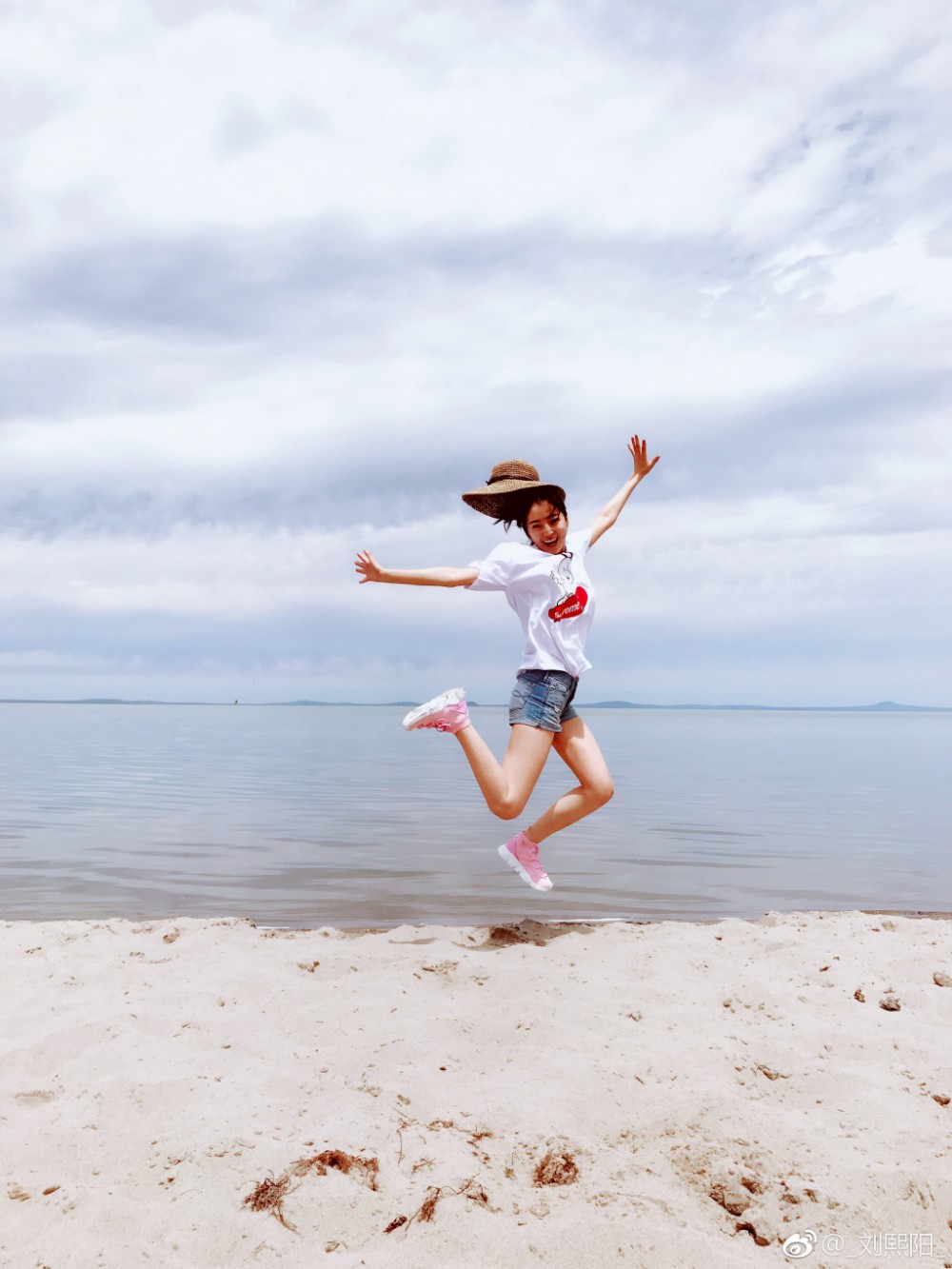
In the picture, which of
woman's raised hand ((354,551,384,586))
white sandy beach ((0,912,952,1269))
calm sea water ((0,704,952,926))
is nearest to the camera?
white sandy beach ((0,912,952,1269))

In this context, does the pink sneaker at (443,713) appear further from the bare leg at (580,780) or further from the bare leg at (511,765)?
the bare leg at (580,780)

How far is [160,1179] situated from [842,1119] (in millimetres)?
2163

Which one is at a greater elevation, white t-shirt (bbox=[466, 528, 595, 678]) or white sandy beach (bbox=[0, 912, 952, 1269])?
white t-shirt (bbox=[466, 528, 595, 678])

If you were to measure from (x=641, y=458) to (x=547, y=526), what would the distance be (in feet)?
4.16

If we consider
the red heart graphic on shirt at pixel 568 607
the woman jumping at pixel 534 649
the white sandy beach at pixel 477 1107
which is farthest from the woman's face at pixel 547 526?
the white sandy beach at pixel 477 1107

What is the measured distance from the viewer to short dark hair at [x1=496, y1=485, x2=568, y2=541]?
5.48 meters

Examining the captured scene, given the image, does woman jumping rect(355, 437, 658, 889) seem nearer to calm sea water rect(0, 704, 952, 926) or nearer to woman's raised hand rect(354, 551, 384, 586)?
woman's raised hand rect(354, 551, 384, 586)

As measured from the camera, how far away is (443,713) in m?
5.20

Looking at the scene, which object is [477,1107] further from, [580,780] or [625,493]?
[625,493]

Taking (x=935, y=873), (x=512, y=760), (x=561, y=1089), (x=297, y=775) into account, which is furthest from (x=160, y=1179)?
(x=297, y=775)

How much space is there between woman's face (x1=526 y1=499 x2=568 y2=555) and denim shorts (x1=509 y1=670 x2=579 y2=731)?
2.47 feet

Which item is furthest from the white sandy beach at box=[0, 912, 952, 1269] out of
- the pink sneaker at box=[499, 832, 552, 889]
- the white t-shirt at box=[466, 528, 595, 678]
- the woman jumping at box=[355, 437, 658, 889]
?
the white t-shirt at box=[466, 528, 595, 678]

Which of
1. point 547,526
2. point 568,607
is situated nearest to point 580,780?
point 568,607

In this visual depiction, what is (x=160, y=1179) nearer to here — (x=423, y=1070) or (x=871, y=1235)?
Answer: (x=423, y=1070)
